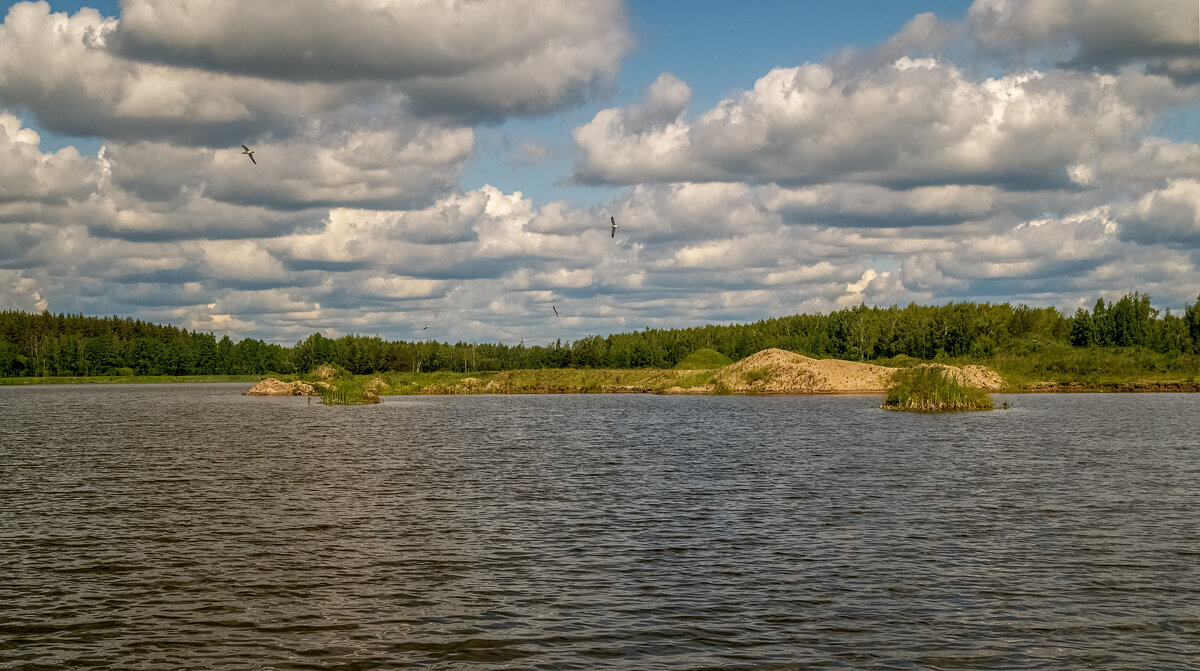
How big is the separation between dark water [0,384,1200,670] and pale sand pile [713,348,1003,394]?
337 ft

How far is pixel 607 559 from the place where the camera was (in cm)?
2522

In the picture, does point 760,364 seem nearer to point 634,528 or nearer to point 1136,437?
point 1136,437

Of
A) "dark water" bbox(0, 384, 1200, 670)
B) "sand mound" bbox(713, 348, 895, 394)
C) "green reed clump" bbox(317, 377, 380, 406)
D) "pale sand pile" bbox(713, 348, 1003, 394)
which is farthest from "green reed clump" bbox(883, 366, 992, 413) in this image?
"green reed clump" bbox(317, 377, 380, 406)

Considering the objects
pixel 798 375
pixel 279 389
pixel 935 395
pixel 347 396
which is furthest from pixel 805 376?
pixel 279 389

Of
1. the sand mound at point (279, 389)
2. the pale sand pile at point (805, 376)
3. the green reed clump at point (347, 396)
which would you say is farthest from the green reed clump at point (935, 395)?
the sand mound at point (279, 389)

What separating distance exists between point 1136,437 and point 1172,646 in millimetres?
51957

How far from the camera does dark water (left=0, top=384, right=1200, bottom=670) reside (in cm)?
1759

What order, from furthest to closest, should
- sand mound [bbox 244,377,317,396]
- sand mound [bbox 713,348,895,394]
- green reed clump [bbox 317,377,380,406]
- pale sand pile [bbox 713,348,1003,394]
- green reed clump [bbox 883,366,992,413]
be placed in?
sand mound [bbox 244,377,317,396]
sand mound [bbox 713,348,895,394]
pale sand pile [bbox 713,348,1003,394]
green reed clump [bbox 317,377,380,406]
green reed clump [bbox 883,366,992,413]

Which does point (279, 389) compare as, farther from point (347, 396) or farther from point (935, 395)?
point (935, 395)

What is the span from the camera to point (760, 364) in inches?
6747

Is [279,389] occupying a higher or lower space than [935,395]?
lower

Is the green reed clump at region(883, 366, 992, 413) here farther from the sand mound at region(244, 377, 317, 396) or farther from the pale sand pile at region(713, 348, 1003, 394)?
A: the sand mound at region(244, 377, 317, 396)

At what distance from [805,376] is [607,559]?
144 m

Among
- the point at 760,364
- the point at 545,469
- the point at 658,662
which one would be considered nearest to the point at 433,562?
the point at 658,662
